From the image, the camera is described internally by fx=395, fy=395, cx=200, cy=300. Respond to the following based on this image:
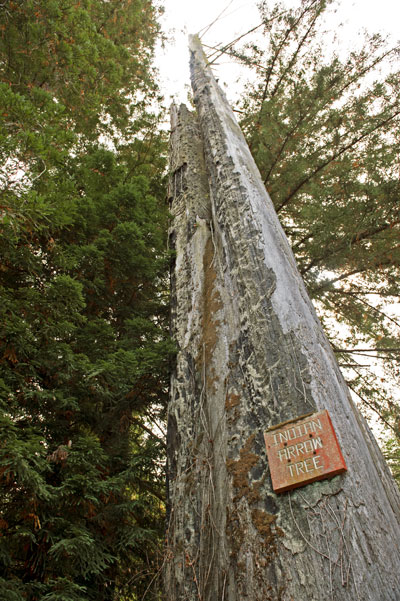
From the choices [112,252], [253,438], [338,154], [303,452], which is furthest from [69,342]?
[338,154]

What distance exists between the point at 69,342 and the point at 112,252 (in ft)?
3.55

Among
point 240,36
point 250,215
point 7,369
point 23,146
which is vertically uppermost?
point 240,36

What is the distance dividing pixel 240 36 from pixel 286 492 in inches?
293

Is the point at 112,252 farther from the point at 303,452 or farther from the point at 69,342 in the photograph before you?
the point at 303,452

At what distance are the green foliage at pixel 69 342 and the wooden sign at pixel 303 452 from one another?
1182 mm

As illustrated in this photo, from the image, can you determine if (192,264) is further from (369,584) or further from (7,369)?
(369,584)

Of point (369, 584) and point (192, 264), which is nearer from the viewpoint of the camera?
point (369, 584)

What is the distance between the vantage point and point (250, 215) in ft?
12.2

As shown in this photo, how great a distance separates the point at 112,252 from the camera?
166 inches

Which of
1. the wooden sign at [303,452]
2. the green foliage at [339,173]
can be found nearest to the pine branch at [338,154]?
the green foliage at [339,173]

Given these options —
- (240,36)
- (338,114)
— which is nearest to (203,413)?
(338,114)

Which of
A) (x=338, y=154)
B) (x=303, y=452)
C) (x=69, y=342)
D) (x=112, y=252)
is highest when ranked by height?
(x=338, y=154)

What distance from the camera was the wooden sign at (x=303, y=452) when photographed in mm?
1978

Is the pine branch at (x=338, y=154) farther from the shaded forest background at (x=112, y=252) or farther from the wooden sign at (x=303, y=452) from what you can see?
the wooden sign at (x=303, y=452)
